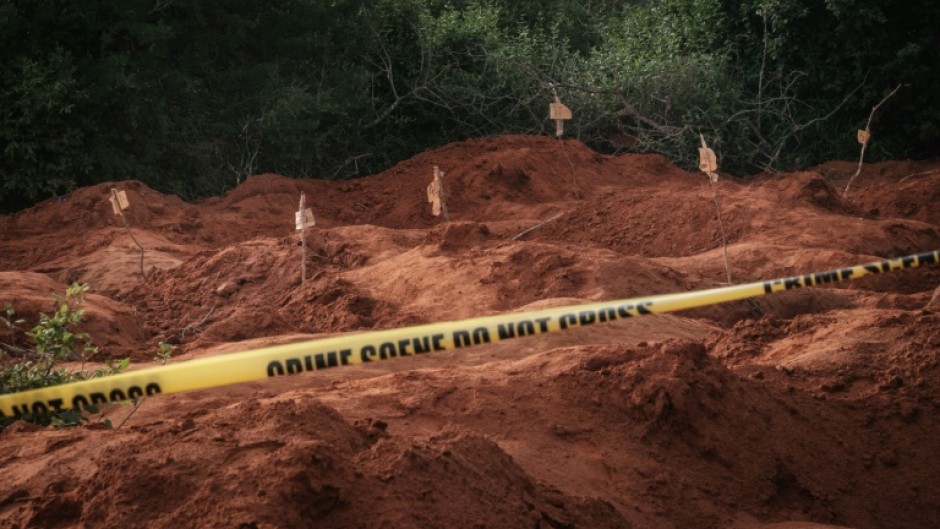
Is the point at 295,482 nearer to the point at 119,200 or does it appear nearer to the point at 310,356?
the point at 310,356

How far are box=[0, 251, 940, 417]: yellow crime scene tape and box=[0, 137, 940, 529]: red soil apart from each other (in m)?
0.25

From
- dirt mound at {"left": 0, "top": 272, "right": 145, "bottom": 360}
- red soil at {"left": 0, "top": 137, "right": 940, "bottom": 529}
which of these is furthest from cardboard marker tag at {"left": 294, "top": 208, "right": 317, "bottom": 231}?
dirt mound at {"left": 0, "top": 272, "right": 145, "bottom": 360}

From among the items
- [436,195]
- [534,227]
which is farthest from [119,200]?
[534,227]

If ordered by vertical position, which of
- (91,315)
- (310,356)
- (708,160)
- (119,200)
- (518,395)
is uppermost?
(119,200)

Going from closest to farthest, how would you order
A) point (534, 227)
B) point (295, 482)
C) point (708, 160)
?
1. point (295, 482)
2. point (708, 160)
3. point (534, 227)

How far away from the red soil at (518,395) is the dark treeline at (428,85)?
4.84 metres

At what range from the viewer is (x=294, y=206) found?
18.5m

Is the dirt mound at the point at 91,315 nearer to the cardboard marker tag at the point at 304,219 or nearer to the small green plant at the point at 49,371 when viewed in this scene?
the cardboard marker tag at the point at 304,219

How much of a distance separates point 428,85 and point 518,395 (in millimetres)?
16641

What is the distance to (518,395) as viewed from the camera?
18.9 ft

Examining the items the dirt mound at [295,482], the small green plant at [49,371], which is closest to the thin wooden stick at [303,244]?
the small green plant at [49,371]

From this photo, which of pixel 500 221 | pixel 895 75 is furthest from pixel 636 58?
pixel 500 221

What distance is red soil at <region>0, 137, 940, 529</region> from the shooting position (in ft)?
13.0

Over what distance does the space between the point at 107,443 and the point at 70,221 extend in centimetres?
1272
